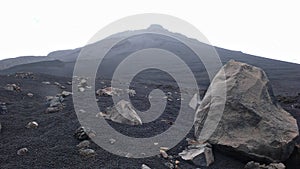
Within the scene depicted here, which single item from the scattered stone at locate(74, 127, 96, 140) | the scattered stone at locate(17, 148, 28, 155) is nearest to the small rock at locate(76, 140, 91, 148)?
the scattered stone at locate(74, 127, 96, 140)

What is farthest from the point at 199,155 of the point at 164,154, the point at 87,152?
the point at 87,152

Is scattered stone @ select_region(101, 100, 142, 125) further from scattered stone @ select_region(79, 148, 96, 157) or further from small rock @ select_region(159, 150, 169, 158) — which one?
scattered stone @ select_region(79, 148, 96, 157)

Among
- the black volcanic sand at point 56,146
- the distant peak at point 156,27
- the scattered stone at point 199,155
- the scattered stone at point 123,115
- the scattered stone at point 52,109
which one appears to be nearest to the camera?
the black volcanic sand at point 56,146

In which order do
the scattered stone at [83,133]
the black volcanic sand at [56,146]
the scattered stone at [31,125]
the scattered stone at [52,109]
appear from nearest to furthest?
the black volcanic sand at [56,146], the scattered stone at [83,133], the scattered stone at [31,125], the scattered stone at [52,109]

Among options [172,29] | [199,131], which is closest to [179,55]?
[172,29]

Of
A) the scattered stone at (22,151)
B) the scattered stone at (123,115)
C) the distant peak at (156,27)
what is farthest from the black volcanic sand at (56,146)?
the distant peak at (156,27)

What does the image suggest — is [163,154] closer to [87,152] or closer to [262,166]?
[87,152]

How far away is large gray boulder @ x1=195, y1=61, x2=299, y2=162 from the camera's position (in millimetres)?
3432

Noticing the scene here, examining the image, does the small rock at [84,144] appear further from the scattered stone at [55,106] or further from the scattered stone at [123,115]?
the scattered stone at [55,106]

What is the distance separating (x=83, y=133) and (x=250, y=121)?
6.86 feet

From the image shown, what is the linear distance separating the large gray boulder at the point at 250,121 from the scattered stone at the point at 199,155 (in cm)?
25

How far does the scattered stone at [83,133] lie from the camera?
3.58m

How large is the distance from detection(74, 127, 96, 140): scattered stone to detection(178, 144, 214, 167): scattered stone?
43.8 inches

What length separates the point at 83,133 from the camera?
3.60m
